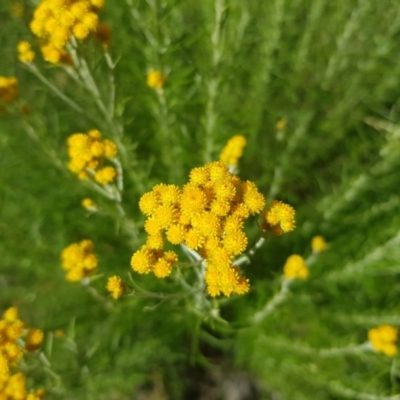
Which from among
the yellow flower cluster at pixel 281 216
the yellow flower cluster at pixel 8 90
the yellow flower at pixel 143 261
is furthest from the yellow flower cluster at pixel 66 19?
the yellow flower cluster at pixel 281 216

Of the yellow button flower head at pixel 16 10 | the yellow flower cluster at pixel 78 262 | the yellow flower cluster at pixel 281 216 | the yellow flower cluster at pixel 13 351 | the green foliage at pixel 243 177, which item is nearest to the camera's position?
the yellow flower cluster at pixel 281 216

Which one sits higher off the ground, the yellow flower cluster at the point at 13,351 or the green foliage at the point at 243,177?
the green foliage at the point at 243,177

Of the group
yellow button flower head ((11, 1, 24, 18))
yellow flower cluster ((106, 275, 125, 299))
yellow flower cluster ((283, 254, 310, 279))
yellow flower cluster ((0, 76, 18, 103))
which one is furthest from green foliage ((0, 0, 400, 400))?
yellow flower cluster ((106, 275, 125, 299))

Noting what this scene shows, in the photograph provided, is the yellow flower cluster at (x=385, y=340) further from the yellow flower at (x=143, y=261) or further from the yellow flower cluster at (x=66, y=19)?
the yellow flower cluster at (x=66, y=19)

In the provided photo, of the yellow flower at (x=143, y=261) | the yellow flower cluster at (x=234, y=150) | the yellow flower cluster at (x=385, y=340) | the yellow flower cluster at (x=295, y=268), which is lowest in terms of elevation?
the yellow flower at (x=143, y=261)

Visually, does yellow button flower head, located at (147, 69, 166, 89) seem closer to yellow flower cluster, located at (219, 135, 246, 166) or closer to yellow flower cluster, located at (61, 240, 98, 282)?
yellow flower cluster, located at (219, 135, 246, 166)

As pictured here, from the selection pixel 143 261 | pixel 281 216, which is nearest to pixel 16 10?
pixel 143 261
